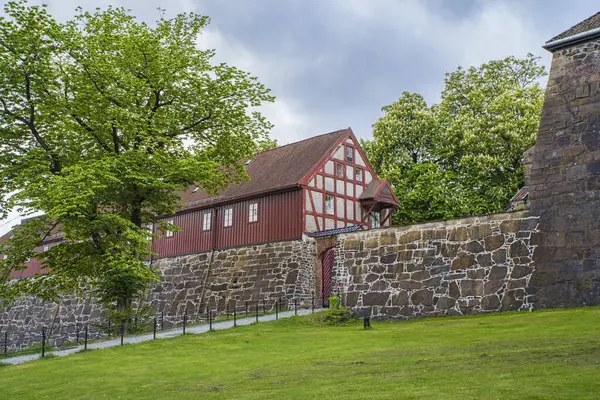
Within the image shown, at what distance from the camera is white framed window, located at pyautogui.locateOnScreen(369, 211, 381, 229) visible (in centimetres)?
3588

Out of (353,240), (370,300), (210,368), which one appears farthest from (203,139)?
(210,368)

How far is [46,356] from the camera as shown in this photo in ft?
65.4

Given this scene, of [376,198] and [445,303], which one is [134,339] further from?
[376,198]

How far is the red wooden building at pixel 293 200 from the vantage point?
32434 mm

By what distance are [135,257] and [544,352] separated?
17971 mm

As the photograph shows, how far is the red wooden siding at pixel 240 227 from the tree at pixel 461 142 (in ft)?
35.8

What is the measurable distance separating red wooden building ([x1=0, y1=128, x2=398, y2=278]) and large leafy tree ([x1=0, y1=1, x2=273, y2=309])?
6.02 metres

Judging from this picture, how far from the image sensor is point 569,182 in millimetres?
20844

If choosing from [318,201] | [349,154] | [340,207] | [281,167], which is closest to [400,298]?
[318,201]

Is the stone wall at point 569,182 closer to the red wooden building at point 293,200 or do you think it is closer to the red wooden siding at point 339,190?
the red wooden siding at point 339,190

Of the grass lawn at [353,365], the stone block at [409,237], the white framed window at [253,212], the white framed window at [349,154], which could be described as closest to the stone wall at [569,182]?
the grass lawn at [353,365]

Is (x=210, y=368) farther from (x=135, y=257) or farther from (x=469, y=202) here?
(x=469, y=202)

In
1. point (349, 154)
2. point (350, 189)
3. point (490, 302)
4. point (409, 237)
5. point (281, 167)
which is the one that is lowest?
point (490, 302)

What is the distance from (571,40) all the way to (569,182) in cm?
478
